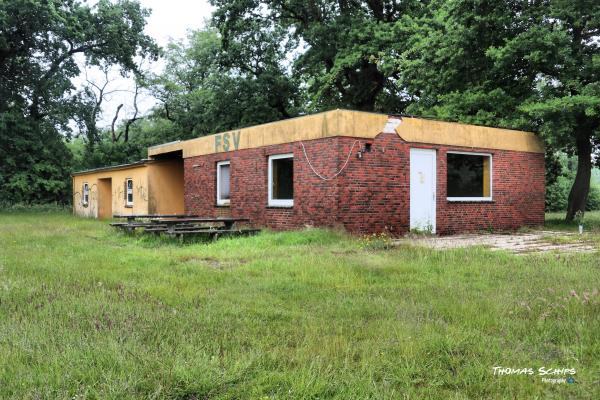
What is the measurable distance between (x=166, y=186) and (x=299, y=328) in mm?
18817

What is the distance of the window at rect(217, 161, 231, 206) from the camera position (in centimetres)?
1670

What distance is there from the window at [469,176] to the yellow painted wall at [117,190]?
13.4 m

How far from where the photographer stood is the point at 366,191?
12250 mm

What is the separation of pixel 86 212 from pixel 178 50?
2495cm

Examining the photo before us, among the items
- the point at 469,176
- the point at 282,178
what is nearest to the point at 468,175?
the point at 469,176

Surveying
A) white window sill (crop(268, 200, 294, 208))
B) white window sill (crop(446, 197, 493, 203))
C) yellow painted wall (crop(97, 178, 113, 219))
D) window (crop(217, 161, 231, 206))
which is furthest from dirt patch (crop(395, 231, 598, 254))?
yellow painted wall (crop(97, 178, 113, 219))

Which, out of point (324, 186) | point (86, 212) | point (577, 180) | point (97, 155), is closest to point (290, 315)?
point (324, 186)

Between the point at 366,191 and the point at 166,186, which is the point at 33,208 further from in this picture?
the point at 366,191

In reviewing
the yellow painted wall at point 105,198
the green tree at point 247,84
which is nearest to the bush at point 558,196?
the green tree at point 247,84

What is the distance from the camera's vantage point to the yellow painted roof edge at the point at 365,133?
1209cm

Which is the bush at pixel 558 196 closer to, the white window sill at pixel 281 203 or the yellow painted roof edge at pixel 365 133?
the yellow painted roof edge at pixel 365 133

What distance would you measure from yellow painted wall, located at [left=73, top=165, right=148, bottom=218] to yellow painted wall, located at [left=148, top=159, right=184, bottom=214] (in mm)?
343

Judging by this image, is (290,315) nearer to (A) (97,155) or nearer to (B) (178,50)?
(A) (97,155)

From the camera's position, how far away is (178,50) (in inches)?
1907
